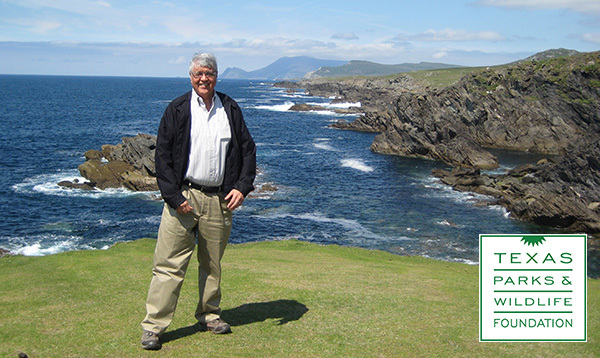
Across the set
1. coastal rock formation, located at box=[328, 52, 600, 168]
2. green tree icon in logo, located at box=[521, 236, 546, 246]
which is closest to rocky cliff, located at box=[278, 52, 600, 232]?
coastal rock formation, located at box=[328, 52, 600, 168]

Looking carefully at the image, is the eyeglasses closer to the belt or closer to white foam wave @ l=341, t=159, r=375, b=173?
the belt

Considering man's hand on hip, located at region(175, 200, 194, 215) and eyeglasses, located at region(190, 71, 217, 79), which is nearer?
man's hand on hip, located at region(175, 200, 194, 215)

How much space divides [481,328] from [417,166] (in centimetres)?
7022

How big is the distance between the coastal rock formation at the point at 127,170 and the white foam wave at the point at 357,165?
2850 centimetres

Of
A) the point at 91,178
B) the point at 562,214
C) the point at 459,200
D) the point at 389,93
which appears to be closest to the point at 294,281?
the point at 562,214

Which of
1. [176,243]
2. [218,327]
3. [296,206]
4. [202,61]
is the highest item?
[202,61]

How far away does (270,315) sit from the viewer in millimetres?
9984

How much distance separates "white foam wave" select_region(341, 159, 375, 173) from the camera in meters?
72.9

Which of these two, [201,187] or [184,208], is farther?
[201,187]

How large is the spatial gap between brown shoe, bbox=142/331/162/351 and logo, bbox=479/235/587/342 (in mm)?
5081

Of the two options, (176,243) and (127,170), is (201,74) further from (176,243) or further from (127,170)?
(127,170)

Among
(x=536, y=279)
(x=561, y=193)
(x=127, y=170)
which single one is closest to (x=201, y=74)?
(x=536, y=279)

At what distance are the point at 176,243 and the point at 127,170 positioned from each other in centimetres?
5373

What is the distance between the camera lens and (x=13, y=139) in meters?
89.2
